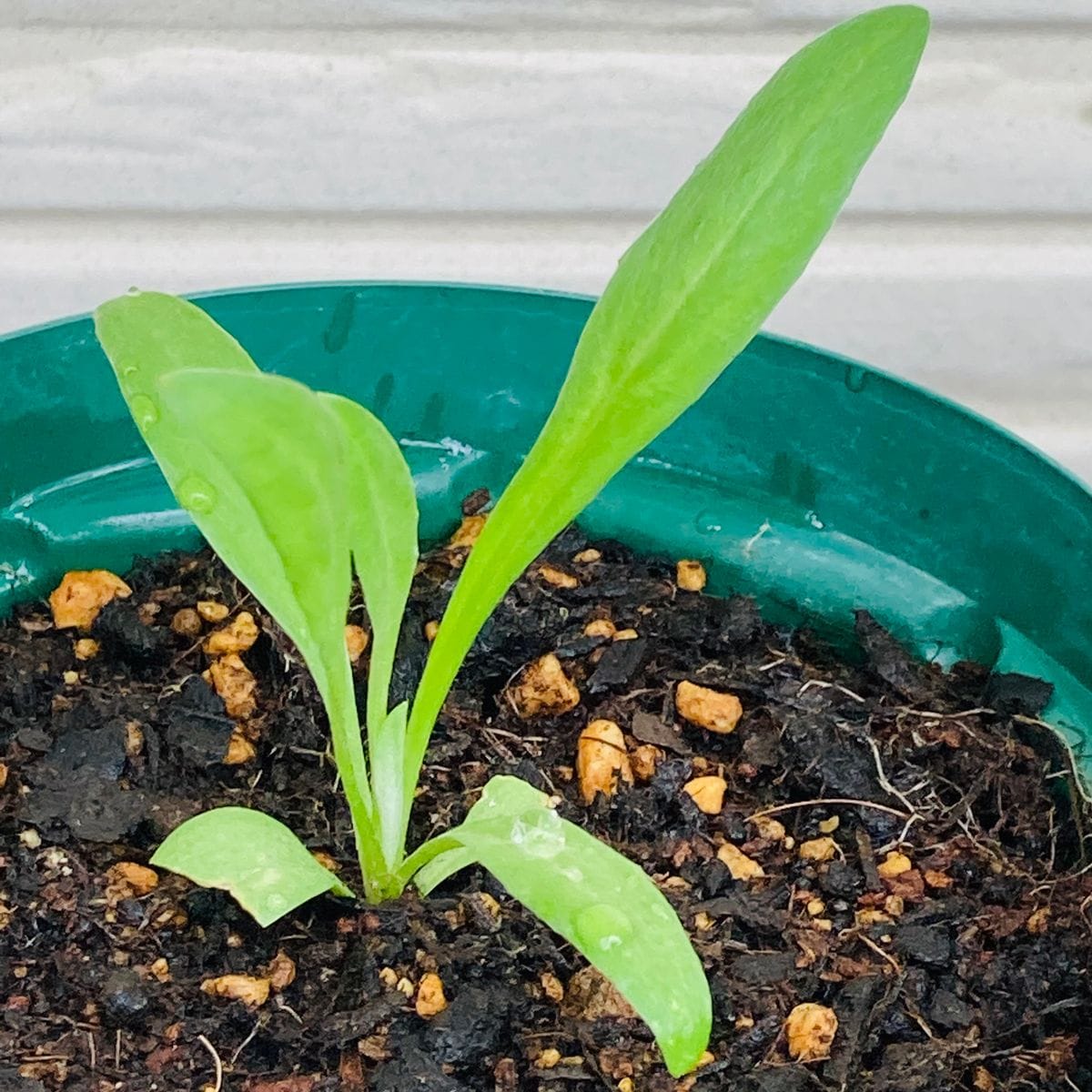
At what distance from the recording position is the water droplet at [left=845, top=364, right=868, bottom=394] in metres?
0.75

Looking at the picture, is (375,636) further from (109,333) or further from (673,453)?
(673,453)

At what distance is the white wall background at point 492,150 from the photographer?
0.94 meters

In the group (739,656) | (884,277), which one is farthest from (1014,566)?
(884,277)

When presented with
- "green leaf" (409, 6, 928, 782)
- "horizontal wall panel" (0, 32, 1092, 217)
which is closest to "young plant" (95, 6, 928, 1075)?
"green leaf" (409, 6, 928, 782)

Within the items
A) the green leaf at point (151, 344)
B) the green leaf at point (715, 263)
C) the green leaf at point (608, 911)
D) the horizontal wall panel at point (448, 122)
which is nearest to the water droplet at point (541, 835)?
the green leaf at point (608, 911)

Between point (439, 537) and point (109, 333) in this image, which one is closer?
point (109, 333)

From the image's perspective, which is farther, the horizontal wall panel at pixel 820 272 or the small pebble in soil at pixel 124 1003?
the horizontal wall panel at pixel 820 272

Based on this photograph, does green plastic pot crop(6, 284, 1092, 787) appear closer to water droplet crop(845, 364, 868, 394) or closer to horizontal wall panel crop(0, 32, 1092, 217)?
water droplet crop(845, 364, 868, 394)

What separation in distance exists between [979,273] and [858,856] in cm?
58

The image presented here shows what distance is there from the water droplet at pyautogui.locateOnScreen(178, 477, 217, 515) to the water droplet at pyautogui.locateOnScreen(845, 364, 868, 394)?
1.20 ft

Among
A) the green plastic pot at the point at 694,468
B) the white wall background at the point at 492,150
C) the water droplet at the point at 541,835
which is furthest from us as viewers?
the white wall background at the point at 492,150

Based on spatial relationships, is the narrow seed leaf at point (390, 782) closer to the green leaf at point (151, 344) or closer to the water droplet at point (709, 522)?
the green leaf at point (151, 344)

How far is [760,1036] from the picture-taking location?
0.60 metres

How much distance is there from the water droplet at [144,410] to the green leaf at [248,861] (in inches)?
6.4
